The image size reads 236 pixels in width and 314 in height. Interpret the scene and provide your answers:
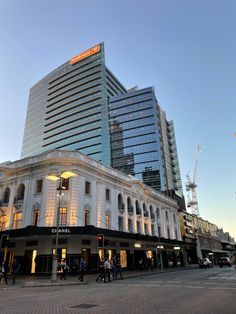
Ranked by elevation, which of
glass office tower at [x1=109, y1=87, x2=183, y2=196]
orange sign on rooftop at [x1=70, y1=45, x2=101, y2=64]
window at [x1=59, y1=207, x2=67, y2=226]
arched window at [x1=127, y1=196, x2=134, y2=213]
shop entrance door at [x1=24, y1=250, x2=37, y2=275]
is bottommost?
shop entrance door at [x1=24, y1=250, x2=37, y2=275]

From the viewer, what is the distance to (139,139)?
104 metres

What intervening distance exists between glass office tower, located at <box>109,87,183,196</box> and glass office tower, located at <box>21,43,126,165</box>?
461 cm

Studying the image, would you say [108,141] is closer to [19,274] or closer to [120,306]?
[19,274]

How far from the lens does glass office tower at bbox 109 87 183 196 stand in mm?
99500

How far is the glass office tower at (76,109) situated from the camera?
113125 millimetres

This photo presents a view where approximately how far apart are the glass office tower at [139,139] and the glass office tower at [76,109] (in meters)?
4.61

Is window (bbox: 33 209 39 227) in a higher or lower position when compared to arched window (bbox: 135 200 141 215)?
lower

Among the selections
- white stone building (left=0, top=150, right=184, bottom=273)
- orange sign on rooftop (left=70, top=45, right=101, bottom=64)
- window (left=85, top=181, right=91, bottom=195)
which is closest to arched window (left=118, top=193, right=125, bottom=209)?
white stone building (left=0, top=150, right=184, bottom=273)

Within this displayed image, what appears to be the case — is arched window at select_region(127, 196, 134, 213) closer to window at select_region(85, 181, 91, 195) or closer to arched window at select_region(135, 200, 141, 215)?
arched window at select_region(135, 200, 141, 215)

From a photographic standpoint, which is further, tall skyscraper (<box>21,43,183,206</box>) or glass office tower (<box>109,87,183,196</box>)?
tall skyscraper (<box>21,43,183,206</box>)

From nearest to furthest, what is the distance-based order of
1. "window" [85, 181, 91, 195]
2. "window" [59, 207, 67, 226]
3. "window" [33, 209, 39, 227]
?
"window" [59, 207, 67, 226] → "window" [33, 209, 39, 227] → "window" [85, 181, 91, 195]

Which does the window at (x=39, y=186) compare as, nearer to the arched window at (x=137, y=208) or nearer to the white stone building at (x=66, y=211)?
the white stone building at (x=66, y=211)

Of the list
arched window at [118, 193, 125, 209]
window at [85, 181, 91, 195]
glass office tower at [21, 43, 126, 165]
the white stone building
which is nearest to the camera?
the white stone building

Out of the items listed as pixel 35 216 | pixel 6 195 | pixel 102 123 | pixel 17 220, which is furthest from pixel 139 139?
pixel 35 216
